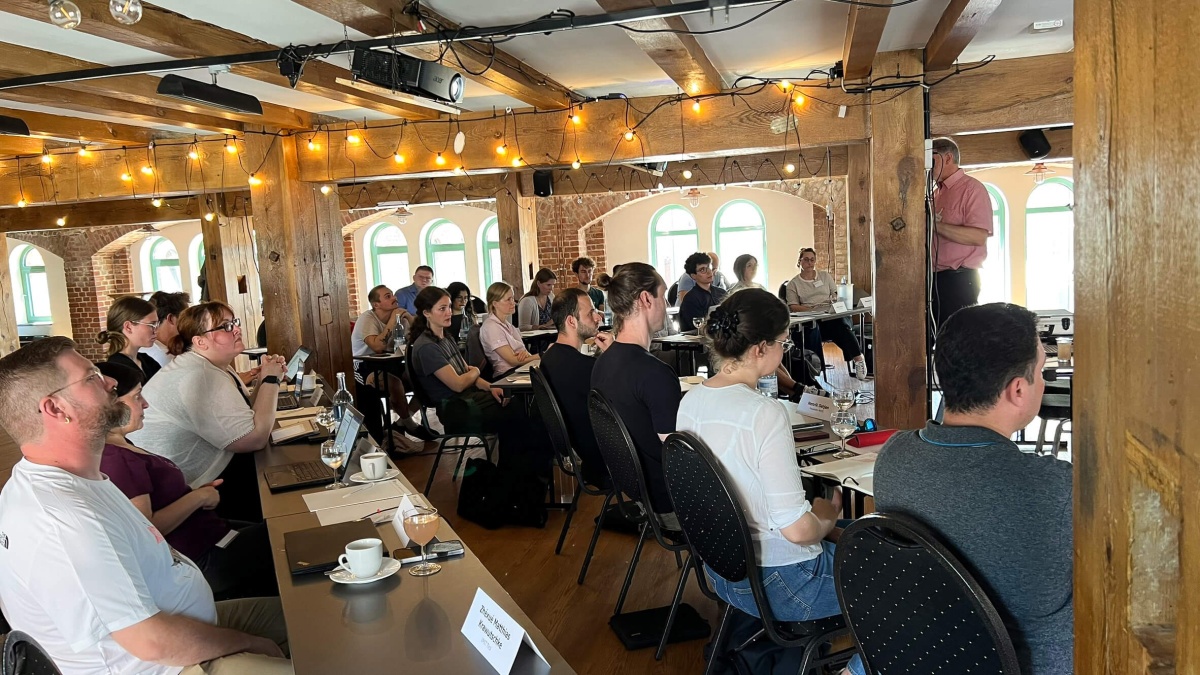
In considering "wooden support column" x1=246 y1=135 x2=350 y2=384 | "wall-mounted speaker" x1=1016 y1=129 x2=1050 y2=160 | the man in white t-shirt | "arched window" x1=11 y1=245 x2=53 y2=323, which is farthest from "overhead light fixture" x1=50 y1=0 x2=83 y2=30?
"arched window" x1=11 y1=245 x2=53 y2=323

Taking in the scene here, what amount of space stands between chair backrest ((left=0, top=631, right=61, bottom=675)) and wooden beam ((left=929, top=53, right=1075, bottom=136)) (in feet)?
17.1

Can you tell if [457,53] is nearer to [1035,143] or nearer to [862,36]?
[862,36]

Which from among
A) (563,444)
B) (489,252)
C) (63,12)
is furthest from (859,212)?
(489,252)

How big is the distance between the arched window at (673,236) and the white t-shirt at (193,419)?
10780 mm

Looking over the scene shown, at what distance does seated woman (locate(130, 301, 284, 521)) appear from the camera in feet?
11.1

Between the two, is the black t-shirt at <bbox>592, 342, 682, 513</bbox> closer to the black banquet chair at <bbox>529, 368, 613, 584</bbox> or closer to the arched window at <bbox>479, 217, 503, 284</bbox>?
the black banquet chair at <bbox>529, 368, 613, 584</bbox>

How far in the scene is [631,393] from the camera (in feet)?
10.4

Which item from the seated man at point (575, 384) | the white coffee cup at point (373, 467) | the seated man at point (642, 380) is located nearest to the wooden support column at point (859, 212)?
the seated man at point (575, 384)

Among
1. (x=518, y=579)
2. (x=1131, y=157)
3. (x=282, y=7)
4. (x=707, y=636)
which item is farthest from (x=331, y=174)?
(x=1131, y=157)

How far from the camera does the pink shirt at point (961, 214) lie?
4254 millimetres

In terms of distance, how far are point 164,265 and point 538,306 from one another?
9641mm

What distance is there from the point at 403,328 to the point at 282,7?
11.5 ft

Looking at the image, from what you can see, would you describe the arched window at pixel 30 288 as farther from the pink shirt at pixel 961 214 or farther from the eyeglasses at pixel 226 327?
the pink shirt at pixel 961 214

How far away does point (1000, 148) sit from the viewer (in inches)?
360
